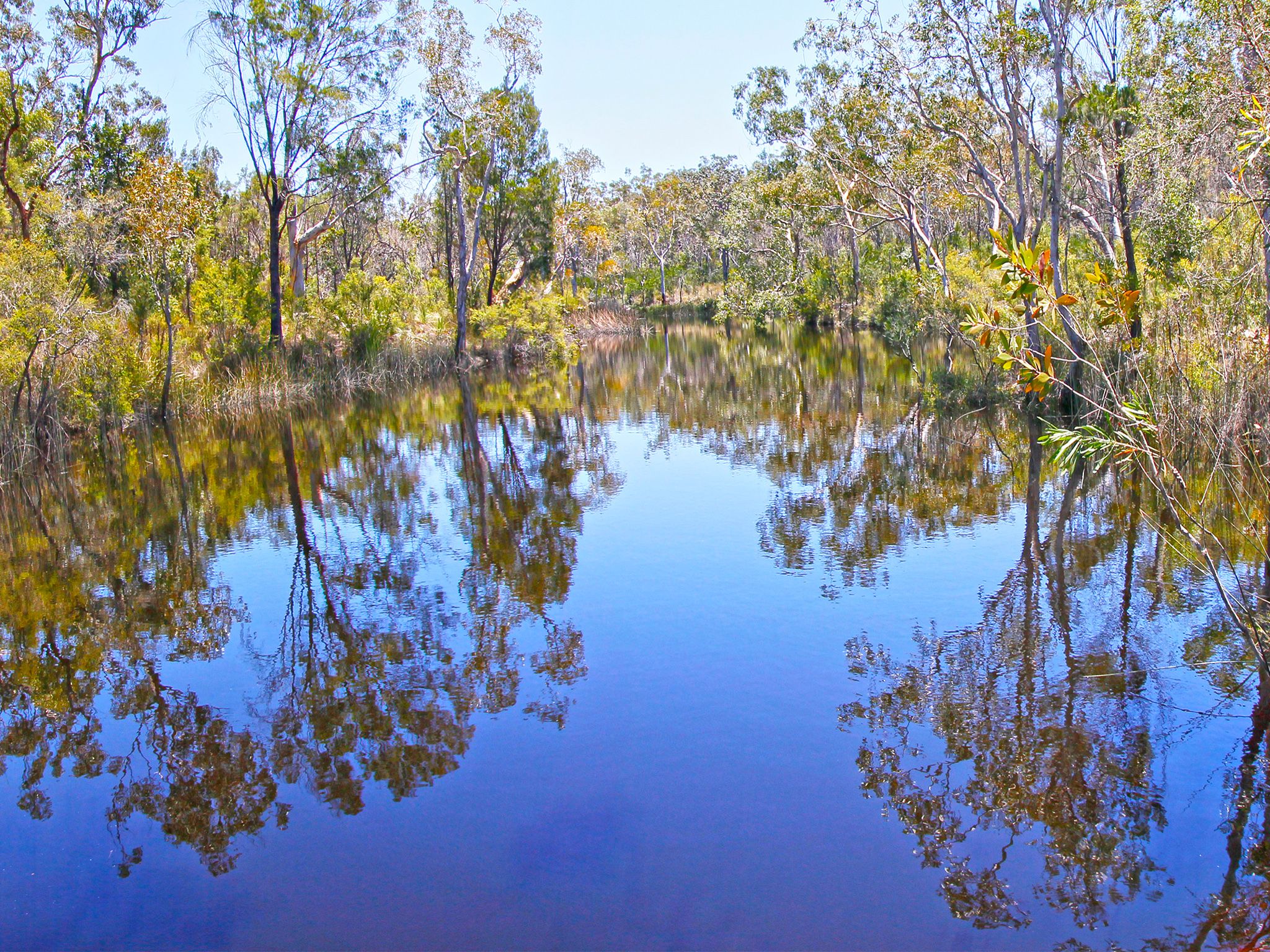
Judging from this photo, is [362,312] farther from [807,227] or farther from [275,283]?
[807,227]

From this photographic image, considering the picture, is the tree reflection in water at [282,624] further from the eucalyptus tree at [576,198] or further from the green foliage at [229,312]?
the eucalyptus tree at [576,198]

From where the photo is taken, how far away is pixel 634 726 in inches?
249

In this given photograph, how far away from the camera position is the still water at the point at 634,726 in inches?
180

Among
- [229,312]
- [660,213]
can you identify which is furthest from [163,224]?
[660,213]

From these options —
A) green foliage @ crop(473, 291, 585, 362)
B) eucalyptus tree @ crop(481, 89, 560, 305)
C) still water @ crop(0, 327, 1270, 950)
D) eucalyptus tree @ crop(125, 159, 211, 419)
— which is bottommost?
still water @ crop(0, 327, 1270, 950)

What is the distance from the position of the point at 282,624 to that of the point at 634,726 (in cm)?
382

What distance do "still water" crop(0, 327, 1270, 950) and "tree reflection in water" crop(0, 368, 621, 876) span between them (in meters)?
0.04

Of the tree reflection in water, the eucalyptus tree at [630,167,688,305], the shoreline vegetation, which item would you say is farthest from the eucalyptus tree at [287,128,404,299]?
the eucalyptus tree at [630,167,688,305]

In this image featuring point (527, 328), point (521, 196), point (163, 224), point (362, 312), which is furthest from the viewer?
point (521, 196)

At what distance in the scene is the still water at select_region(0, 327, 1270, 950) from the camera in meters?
4.57

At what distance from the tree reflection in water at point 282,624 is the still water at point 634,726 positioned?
0.04 meters

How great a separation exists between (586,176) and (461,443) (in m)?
35.9

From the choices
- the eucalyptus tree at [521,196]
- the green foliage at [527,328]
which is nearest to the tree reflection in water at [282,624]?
the green foliage at [527,328]

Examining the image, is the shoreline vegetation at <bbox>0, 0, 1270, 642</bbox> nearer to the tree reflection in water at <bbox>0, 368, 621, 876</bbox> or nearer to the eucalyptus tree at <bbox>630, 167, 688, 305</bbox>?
the tree reflection in water at <bbox>0, 368, 621, 876</bbox>
